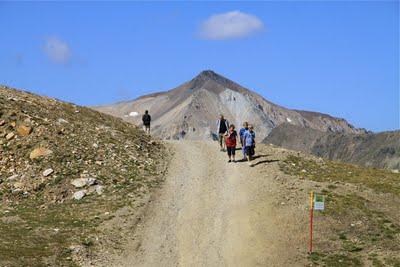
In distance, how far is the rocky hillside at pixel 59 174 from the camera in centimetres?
3073

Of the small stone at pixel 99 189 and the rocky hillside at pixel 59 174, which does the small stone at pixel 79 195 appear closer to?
the rocky hillside at pixel 59 174

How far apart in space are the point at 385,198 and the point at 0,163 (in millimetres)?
21700

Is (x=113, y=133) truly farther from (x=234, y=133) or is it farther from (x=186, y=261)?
(x=186, y=261)

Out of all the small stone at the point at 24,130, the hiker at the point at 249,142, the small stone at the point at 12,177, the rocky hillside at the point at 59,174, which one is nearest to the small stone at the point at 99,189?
the rocky hillside at the point at 59,174

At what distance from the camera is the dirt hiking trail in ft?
97.7

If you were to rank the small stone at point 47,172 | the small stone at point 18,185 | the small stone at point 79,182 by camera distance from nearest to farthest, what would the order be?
the small stone at point 18,185 < the small stone at point 79,182 < the small stone at point 47,172

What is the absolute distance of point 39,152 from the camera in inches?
1651

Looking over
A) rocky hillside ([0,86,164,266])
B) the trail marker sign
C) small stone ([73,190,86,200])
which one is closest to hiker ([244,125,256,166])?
rocky hillside ([0,86,164,266])

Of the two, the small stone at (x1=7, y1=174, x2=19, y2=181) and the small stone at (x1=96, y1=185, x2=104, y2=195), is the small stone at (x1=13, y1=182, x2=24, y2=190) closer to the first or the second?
the small stone at (x1=7, y1=174, x2=19, y2=181)

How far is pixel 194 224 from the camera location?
1314 inches

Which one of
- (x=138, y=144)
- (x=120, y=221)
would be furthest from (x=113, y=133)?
(x=120, y=221)

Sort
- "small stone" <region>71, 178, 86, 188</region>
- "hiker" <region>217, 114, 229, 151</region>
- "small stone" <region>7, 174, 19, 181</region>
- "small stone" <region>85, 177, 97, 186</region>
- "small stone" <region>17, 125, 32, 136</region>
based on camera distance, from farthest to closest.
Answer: "hiker" <region>217, 114, 229, 151</region> → "small stone" <region>17, 125, 32, 136</region> → "small stone" <region>7, 174, 19, 181</region> → "small stone" <region>85, 177, 97, 186</region> → "small stone" <region>71, 178, 86, 188</region>

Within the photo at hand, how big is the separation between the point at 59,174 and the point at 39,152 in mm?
3058

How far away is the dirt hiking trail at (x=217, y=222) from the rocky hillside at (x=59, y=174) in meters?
2.01
